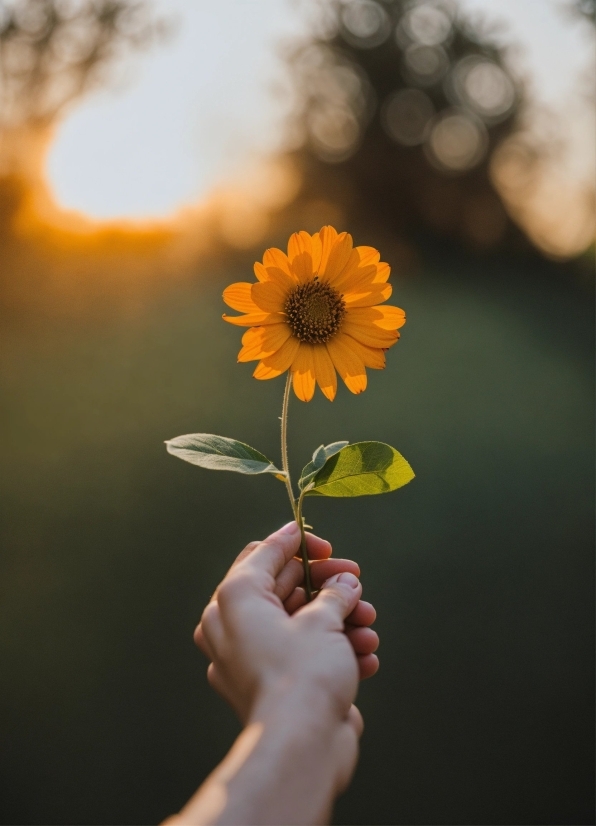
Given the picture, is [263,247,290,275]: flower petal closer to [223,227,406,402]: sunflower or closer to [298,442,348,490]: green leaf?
[223,227,406,402]: sunflower

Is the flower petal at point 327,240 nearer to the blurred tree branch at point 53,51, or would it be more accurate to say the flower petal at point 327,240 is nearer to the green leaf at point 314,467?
the green leaf at point 314,467

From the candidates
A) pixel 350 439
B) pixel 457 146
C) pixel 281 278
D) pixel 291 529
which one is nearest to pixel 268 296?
pixel 281 278

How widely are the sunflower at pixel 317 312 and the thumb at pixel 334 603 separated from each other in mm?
190

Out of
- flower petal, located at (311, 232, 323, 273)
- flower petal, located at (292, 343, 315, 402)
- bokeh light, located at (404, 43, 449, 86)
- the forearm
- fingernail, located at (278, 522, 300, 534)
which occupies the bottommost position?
the forearm

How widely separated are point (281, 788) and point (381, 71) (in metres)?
4.29

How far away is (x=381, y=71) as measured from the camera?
13.3 ft

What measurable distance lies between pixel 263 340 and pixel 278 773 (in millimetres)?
383

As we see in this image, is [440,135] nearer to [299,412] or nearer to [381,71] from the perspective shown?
[381,71]

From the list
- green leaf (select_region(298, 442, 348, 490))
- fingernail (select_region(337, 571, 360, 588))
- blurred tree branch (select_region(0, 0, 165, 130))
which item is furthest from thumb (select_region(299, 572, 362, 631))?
blurred tree branch (select_region(0, 0, 165, 130))

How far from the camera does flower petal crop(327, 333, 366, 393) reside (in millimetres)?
693

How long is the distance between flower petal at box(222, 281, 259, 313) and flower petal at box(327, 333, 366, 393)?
0.09m

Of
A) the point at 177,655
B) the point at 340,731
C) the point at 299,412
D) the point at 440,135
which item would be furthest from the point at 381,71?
the point at 340,731

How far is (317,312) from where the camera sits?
659 millimetres

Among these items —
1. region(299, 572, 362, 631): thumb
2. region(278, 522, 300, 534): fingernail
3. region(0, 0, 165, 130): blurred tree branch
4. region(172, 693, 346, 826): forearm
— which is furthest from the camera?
region(0, 0, 165, 130): blurred tree branch
